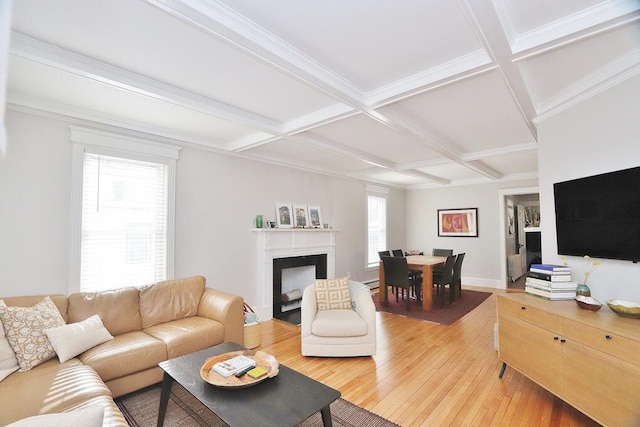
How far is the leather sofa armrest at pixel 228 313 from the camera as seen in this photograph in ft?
10.3

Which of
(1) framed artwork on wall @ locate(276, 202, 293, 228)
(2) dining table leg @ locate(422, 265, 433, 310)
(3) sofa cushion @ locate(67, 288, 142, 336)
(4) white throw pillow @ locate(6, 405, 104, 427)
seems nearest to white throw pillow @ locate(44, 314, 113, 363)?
(3) sofa cushion @ locate(67, 288, 142, 336)

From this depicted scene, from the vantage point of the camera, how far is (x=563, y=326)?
2.16 meters

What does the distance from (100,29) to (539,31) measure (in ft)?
8.93

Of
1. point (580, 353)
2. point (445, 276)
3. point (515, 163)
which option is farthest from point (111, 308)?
point (515, 163)

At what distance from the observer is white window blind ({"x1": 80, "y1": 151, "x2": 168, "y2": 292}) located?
10.4 ft

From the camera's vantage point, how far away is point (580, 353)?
204 centimetres

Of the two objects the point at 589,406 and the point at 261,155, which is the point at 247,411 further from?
the point at 261,155

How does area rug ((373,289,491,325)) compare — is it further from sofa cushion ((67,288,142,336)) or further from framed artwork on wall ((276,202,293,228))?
sofa cushion ((67,288,142,336))

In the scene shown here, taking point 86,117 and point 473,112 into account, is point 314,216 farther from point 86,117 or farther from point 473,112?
point 86,117

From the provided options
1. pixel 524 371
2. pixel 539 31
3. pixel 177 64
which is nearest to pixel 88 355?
pixel 177 64

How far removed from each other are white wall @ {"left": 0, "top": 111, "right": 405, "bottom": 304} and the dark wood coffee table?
5.88 feet

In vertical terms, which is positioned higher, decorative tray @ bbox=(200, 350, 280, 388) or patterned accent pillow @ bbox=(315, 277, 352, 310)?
patterned accent pillow @ bbox=(315, 277, 352, 310)

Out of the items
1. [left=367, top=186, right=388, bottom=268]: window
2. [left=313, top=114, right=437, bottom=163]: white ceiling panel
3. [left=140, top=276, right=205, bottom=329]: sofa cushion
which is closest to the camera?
[left=140, top=276, right=205, bottom=329]: sofa cushion

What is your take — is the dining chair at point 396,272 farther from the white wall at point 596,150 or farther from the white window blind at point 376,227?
the white wall at point 596,150
